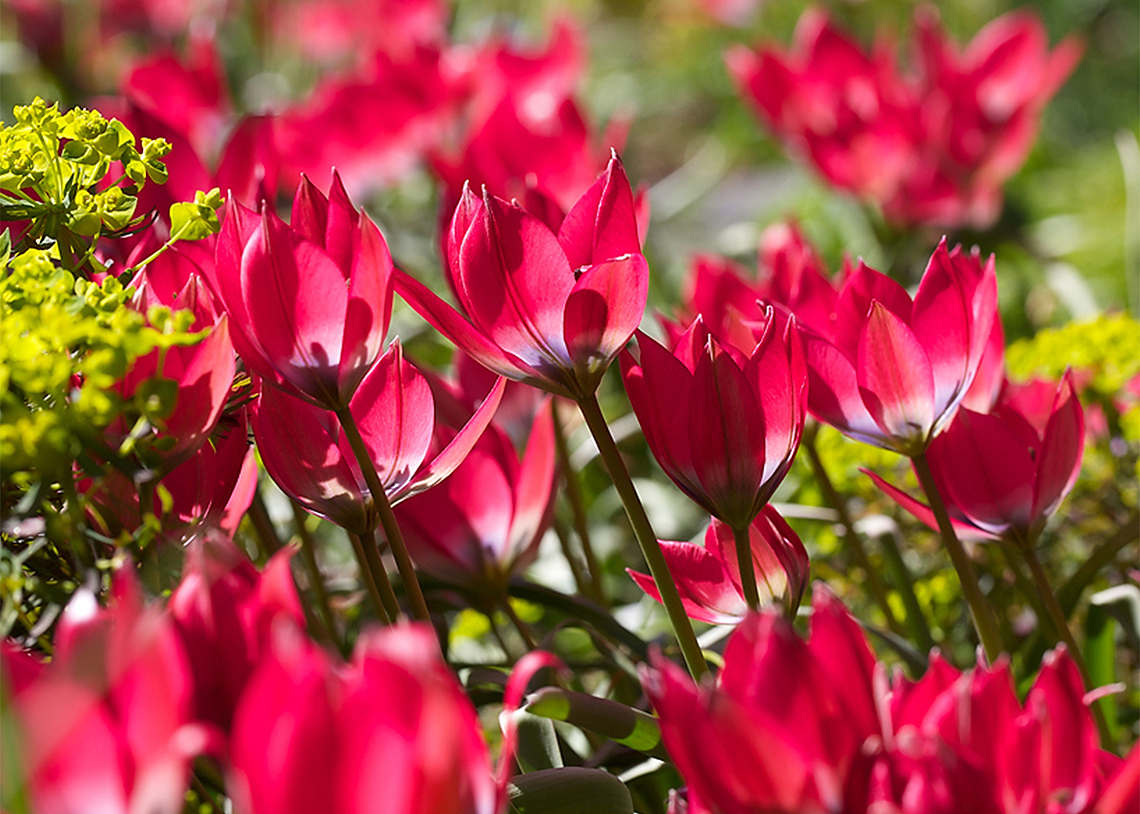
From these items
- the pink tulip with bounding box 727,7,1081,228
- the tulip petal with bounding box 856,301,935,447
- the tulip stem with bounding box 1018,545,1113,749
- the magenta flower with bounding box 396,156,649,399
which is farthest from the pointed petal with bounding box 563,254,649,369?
the pink tulip with bounding box 727,7,1081,228

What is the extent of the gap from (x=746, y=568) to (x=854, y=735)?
13 centimetres

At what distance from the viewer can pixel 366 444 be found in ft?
1.58

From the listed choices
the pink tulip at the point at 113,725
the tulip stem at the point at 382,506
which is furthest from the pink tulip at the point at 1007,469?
the pink tulip at the point at 113,725

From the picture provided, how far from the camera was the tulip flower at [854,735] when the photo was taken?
309 millimetres

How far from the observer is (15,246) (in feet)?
1.60

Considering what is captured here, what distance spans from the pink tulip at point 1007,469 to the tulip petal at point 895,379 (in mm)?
29

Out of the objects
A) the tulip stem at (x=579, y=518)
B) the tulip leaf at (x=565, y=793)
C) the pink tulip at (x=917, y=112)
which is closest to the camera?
the tulip leaf at (x=565, y=793)

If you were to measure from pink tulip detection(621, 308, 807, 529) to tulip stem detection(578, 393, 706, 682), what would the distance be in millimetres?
19

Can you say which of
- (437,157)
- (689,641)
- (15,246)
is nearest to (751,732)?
(689,641)

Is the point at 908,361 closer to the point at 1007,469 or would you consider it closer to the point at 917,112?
the point at 1007,469

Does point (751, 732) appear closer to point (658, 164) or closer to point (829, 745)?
point (829, 745)

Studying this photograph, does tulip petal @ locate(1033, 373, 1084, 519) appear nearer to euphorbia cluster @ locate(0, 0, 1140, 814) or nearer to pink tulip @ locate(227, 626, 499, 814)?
euphorbia cluster @ locate(0, 0, 1140, 814)

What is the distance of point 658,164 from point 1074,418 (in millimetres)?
3049

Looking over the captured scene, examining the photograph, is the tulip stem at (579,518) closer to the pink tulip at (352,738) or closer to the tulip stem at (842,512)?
the tulip stem at (842,512)
